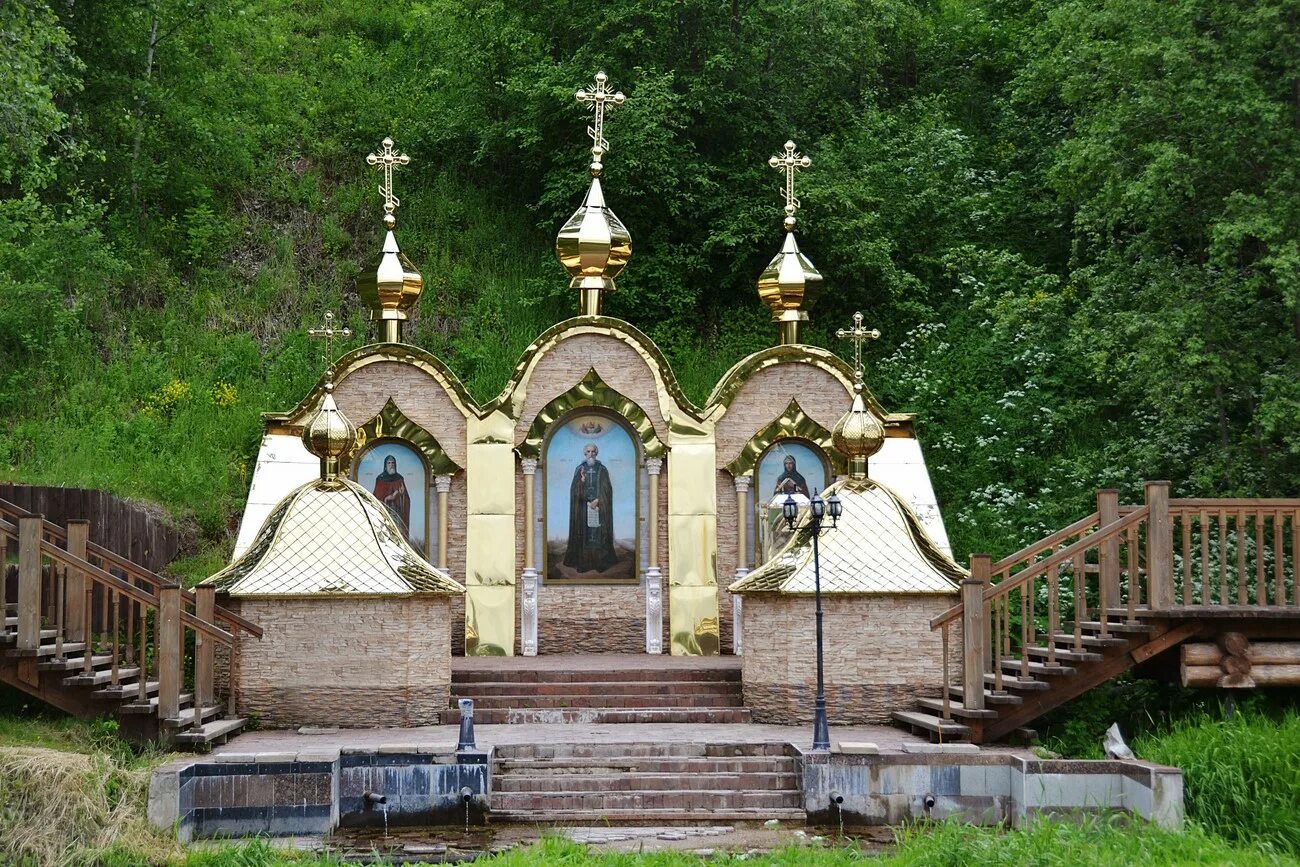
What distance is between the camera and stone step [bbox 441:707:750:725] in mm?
14719

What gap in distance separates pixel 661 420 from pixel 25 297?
400 inches

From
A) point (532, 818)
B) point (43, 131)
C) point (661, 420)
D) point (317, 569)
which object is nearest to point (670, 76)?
point (661, 420)

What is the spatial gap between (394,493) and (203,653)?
4.90 meters

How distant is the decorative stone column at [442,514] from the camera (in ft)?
58.9

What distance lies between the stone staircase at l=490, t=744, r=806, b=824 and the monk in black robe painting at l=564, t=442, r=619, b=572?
518cm

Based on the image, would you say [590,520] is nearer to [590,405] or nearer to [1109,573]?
[590,405]

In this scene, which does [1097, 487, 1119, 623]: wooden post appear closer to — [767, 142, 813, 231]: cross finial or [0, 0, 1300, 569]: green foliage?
[0, 0, 1300, 569]: green foliage

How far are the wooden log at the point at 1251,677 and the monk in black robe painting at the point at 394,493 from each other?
929cm

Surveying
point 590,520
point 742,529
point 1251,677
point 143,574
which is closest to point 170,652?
point 143,574

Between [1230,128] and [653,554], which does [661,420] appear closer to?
[653,554]

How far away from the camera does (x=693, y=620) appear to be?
701 inches

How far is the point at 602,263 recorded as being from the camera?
18766 millimetres

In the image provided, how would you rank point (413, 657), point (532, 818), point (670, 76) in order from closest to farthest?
point (532, 818), point (413, 657), point (670, 76)

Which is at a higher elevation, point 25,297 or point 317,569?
point 25,297
